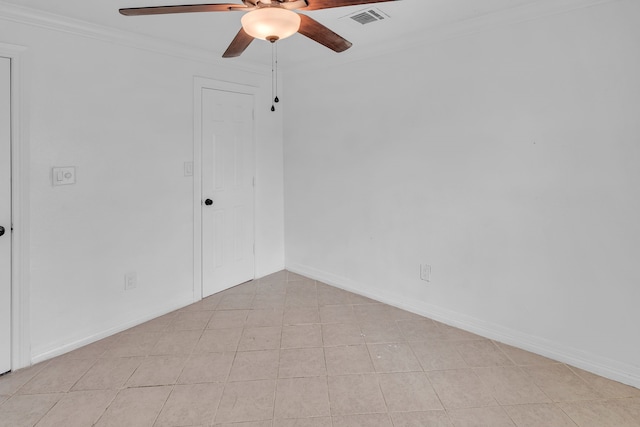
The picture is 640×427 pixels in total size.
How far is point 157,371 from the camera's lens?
2.33m

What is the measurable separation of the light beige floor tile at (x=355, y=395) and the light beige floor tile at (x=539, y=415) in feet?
2.20

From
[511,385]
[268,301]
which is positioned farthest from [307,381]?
[268,301]

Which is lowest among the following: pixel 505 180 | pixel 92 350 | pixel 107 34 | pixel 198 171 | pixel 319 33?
pixel 92 350

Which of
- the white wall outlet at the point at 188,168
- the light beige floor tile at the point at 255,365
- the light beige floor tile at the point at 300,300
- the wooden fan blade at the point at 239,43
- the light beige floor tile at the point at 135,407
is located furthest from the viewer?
the light beige floor tile at the point at 300,300

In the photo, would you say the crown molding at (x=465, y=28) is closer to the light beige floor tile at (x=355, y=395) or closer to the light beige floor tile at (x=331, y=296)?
the light beige floor tile at (x=331, y=296)

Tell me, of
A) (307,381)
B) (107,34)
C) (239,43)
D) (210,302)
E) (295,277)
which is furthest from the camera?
(295,277)

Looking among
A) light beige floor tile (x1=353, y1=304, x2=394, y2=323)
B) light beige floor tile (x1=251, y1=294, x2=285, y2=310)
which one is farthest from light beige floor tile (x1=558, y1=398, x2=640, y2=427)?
light beige floor tile (x1=251, y1=294, x2=285, y2=310)

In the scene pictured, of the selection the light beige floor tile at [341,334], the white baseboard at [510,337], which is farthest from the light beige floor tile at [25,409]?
the white baseboard at [510,337]

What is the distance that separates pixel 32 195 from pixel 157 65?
135 cm

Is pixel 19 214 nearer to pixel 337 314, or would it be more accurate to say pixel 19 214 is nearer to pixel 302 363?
pixel 302 363

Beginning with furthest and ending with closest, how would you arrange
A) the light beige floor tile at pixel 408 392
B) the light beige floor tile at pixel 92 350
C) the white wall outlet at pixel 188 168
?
the white wall outlet at pixel 188 168, the light beige floor tile at pixel 92 350, the light beige floor tile at pixel 408 392

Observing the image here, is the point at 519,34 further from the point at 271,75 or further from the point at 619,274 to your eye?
the point at 271,75

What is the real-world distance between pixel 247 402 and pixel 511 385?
Answer: 1.53m

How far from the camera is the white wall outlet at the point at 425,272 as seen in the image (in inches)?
121
